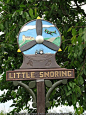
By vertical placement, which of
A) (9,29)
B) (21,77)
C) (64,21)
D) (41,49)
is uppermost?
(64,21)

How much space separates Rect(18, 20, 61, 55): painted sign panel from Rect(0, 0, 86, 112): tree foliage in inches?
16.9

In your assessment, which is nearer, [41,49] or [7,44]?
[41,49]

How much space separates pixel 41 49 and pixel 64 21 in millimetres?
3059

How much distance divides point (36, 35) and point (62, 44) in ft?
5.65

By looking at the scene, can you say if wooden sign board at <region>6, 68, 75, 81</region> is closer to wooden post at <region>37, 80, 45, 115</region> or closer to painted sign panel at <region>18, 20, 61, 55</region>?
wooden post at <region>37, 80, 45, 115</region>

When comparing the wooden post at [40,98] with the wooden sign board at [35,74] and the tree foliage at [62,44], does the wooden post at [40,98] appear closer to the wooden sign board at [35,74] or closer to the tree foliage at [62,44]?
the wooden sign board at [35,74]

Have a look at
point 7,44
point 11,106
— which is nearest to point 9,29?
point 7,44

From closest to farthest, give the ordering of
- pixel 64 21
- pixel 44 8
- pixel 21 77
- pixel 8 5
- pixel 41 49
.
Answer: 1. pixel 21 77
2. pixel 41 49
3. pixel 8 5
4. pixel 44 8
5. pixel 64 21

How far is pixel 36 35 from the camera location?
420cm

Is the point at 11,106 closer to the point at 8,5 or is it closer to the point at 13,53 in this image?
the point at 13,53

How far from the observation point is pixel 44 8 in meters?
6.14

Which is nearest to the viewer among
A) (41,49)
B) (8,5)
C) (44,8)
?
(41,49)

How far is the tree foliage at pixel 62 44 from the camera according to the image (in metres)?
4.86

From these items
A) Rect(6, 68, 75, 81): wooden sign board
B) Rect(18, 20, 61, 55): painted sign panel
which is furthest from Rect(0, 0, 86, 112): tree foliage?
Answer: Rect(6, 68, 75, 81): wooden sign board
